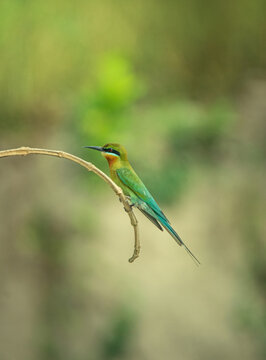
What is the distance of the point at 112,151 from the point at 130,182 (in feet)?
0.24

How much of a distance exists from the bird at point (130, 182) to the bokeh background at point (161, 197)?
246 cm

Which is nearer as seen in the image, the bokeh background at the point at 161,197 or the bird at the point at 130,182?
the bird at the point at 130,182

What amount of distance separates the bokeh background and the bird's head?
8.26 ft

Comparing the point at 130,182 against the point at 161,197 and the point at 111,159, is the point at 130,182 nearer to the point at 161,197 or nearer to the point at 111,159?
the point at 111,159

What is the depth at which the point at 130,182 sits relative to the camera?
60 centimetres

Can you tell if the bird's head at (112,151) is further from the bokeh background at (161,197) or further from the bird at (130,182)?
the bokeh background at (161,197)

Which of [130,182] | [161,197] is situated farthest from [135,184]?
[161,197]

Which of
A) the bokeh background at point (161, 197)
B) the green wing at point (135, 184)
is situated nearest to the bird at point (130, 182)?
the green wing at point (135, 184)

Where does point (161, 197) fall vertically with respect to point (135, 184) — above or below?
above

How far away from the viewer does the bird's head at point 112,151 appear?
50 centimetres

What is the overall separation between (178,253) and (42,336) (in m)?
1.06

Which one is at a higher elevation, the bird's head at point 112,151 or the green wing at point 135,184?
the bird's head at point 112,151

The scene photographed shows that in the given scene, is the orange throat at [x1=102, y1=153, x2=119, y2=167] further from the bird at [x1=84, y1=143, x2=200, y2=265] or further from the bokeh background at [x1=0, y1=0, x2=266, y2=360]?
the bokeh background at [x1=0, y1=0, x2=266, y2=360]

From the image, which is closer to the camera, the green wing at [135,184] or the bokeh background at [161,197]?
the green wing at [135,184]
